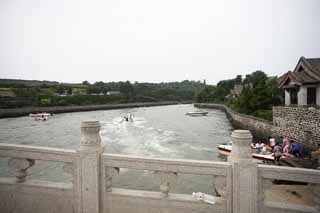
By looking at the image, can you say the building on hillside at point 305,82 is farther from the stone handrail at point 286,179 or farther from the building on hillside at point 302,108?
the stone handrail at point 286,179

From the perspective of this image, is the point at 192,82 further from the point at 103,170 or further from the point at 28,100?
the point at 103,170

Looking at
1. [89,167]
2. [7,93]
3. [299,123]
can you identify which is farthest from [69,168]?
[7,93]

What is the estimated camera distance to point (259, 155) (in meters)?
11.1

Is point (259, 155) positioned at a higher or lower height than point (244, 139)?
lower

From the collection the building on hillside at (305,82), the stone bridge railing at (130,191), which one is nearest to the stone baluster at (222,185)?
the stone bridge railing at (130,191)

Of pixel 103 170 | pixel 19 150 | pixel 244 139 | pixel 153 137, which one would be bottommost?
pixel 153 137

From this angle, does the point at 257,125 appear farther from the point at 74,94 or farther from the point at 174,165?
the point at 74,94

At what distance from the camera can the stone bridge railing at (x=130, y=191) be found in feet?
8.39

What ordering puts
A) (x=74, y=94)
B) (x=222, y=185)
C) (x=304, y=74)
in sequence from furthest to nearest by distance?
(x=74, y=94) → (x=304, y=74) → (x=222, y=185)

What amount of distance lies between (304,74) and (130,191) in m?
18.3

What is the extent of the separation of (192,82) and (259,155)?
147m

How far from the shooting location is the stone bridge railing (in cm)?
256

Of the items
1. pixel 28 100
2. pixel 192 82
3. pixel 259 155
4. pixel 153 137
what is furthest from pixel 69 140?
pixel 192 82

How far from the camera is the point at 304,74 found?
16.6m
